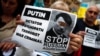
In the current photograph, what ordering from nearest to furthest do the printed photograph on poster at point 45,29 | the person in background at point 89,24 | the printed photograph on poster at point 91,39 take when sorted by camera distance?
1. the printed photograph on poster at point 45,29
2. the printed photograph on poster at point 91,39
3. the person in background at point 89,24

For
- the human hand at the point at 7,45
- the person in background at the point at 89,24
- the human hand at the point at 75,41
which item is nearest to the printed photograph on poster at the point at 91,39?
the person in background at the point at 89,24

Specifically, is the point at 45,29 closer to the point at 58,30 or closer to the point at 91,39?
the point at 58,30

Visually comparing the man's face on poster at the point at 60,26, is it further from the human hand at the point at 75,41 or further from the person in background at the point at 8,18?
the person in background at the point at 8,18

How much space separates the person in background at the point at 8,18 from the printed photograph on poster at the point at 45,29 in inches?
2.9

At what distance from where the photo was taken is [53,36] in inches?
40.0

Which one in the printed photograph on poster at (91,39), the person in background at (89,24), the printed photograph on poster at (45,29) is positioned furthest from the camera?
the person in background at (89,24)

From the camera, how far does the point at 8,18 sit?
121cm

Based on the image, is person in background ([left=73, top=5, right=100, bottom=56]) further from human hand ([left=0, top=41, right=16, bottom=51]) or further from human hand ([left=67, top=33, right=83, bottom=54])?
human hand ([left=0, top=41, right=16, bottom=51])

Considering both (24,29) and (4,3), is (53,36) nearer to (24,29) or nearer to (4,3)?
(24,29)

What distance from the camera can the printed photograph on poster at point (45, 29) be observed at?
1.00 metres

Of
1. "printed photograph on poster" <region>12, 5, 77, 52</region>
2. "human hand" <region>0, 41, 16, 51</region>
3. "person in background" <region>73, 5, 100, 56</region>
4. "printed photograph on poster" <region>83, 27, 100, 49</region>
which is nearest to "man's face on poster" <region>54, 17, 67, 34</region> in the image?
"printed photograph on poster" <region>12, 5, 77, 52</region>

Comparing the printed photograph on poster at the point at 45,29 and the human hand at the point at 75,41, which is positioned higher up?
the printed photograph on poster at the point at 45,29

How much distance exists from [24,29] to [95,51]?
3.03 ft

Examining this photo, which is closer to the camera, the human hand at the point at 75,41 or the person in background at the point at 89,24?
the human hand at the point at 75,41
